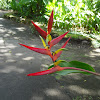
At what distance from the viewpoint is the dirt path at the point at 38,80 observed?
1.84m

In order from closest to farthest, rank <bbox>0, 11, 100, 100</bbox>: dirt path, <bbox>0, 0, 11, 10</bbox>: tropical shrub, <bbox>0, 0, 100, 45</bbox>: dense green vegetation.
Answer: <bbox>0, 11, 100, 100</bbox>: dirt path
<bbox>0, 0, 100, 45</bbox>: dense green vegetation
<bbox>0, 0, 11, 10</bbox>: tropical shrub

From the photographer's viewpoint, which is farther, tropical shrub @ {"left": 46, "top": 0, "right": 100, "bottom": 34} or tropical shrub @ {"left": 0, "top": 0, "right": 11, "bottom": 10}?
tropical shrub @ {"left": 0, "top": 0, "right": 11, "bottom": 10}

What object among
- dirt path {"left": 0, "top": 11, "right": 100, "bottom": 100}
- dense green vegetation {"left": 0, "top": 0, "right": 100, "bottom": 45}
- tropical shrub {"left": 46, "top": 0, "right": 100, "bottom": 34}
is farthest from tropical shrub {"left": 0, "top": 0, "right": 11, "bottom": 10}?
dirt path {"left": 0, "top": 11, "right": 100, "bottom": 100}

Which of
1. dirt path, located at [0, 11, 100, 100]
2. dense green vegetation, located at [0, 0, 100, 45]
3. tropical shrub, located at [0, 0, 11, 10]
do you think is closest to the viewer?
dirt path, located at [0, 11, 100, 100]

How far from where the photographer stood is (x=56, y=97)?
71.6 inches

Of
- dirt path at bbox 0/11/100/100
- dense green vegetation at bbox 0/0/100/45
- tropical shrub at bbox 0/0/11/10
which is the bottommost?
dirt path at bbox 0/11/100/100

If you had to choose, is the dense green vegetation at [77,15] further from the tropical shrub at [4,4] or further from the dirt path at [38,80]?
the tropical shrub at [4,4]

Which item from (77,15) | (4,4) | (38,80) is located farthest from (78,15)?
(4,4)

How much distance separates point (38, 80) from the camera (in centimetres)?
220

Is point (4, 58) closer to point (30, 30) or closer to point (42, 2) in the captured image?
point (30, 30)

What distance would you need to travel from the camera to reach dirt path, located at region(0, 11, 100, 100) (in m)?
1.84

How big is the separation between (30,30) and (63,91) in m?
3.25

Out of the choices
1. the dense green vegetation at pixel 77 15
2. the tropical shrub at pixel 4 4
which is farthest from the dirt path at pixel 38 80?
the tropical shrub at pixel 4 4

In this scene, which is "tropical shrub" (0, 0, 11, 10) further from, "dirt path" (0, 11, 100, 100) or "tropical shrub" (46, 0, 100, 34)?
"dirt path" (0, 11, 100, 100)
